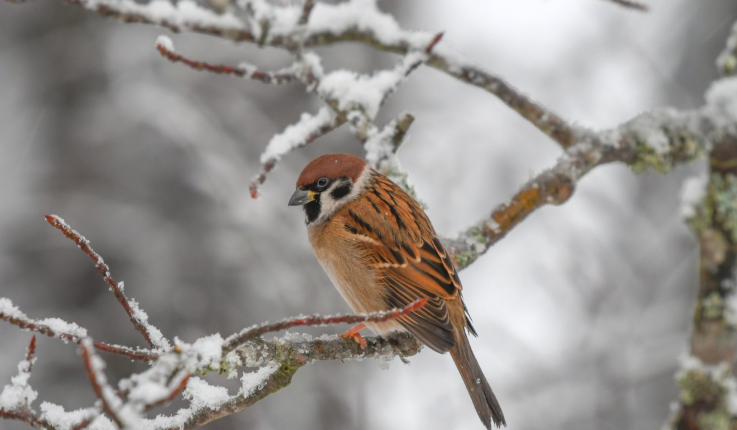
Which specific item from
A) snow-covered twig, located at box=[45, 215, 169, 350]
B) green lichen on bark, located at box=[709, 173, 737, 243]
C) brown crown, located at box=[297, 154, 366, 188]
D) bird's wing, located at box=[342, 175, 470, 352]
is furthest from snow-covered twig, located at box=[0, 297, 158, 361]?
green lichen on bark, located at box=[709, 173, 737, 243]

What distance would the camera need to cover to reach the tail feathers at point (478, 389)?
2971mm

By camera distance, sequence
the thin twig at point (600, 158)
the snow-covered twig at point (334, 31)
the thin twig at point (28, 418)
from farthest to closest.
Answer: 1. the thin twig at point (600, 158)
2. the snow-covered twig at point (334, 31)
3. the thin twig at point (28, 418)

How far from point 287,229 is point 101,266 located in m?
4.86

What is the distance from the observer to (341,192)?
3.72 metres

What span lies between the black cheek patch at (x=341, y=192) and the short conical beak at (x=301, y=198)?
127 mm

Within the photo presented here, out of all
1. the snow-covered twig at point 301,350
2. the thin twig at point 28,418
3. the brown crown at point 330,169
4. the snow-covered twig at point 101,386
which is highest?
the brown crown at point 330,169

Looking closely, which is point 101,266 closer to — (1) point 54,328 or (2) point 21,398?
(1) point 54,328

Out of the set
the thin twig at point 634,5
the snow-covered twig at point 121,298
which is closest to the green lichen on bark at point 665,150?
the thin twig at point 634,5

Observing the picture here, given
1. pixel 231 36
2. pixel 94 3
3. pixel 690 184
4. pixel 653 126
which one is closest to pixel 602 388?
pixel 690 184

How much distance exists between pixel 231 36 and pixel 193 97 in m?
4.97

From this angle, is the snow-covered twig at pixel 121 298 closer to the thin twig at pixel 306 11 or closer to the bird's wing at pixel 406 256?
the thin twig at pixel 306 11

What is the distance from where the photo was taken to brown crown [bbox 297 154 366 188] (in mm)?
3629

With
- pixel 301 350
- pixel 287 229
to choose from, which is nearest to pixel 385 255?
pixel 301 350

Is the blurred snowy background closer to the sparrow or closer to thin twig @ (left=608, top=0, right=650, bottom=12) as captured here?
the sparrow
